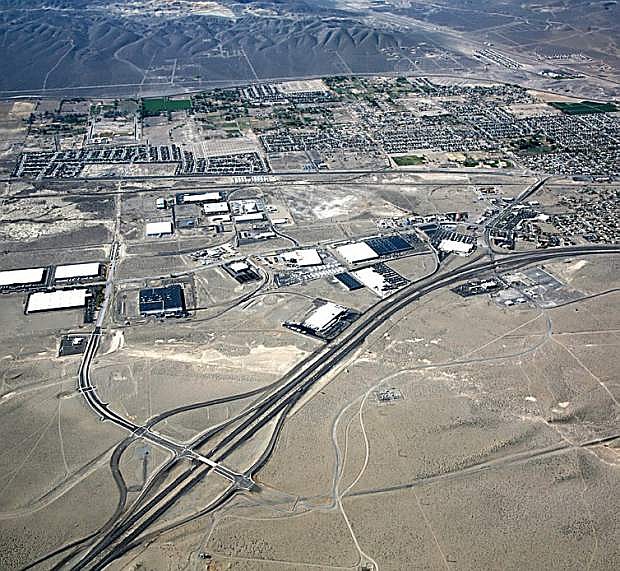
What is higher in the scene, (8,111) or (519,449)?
(519,449)

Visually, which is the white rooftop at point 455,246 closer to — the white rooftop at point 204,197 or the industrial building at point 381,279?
the industrial building at point 381,279

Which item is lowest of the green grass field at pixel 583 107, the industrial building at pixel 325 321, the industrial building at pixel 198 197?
the green grass field at pixel 583 107

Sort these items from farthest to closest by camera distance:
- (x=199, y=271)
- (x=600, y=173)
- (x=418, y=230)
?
(x=600, y=173) < (x=418, y=230) < (x=199, y=271)

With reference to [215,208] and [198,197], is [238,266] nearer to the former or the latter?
[215,208]

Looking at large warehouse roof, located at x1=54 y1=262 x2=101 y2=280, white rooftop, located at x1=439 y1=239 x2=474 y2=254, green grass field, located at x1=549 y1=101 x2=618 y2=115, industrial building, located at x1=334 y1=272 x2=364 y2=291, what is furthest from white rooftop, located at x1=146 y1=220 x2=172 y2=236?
green grass field, located at x1=549 y1=101 x2=618 y2=115

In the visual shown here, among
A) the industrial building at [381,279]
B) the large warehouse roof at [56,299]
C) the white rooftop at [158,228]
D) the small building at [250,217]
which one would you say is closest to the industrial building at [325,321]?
the industrial building at [381,279]

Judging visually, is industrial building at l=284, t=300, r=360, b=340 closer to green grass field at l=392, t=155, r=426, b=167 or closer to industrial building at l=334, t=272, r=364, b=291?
industrial building at l=334, t=272, r=364, b=291

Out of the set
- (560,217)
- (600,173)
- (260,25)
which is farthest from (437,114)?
(260,25)

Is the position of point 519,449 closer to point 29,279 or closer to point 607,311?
point 607,311
